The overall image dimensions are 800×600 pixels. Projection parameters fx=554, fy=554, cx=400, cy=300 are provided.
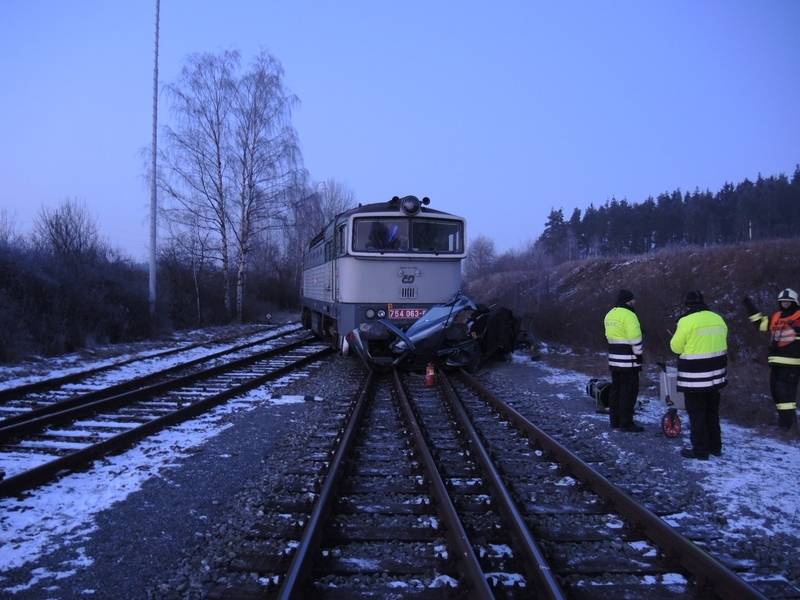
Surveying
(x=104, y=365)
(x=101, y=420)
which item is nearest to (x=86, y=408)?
(x=101, y=420)

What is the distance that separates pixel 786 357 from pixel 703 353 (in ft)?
6.26

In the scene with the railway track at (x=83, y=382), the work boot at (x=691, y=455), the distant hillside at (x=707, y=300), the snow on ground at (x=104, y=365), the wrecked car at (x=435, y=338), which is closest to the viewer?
the work boot at (x=691, y=455)

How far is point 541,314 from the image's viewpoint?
17250 mm

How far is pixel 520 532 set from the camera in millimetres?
3369

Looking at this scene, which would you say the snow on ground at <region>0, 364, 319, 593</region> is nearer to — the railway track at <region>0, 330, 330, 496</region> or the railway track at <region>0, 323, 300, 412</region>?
the railway track at <region>0, 330, 330, 496</region>

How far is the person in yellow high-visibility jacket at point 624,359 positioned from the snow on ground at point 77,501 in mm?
4701

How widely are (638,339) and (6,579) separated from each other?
6.08 m

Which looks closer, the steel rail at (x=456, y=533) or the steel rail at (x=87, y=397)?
the steel rail at (x=456, y=533)

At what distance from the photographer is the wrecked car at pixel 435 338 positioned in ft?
32.9

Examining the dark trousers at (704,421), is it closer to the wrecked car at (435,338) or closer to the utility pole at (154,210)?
the wrecked car at (435,338)

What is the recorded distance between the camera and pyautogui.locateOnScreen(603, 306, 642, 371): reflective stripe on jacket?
6.43 meters

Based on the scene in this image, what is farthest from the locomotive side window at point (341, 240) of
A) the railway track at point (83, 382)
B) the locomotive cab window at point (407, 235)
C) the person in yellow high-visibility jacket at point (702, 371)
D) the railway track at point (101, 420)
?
the person in yellow high-visibility jacket at point (702, 371)

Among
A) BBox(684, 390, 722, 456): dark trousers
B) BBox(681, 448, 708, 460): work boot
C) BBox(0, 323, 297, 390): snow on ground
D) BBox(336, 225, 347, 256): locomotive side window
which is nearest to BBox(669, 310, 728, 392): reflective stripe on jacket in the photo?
BBox(684, 390, 722, 456): dark trousers

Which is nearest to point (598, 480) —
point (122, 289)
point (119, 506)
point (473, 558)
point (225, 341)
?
point (473, 558)
